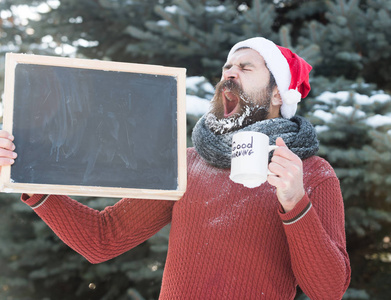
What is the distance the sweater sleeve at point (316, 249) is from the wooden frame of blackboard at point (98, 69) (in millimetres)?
348

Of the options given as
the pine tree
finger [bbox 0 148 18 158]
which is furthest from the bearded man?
the pine tree

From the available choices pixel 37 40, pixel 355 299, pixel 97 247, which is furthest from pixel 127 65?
pixel 37 40

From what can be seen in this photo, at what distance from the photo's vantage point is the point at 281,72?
6.72ft

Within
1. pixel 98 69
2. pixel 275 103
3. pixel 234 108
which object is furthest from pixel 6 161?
pixel 275 103

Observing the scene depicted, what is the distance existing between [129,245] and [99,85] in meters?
0.63

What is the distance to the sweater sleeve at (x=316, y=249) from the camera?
1.39 metres

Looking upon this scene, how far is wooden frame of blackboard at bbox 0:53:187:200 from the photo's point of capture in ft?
4.62

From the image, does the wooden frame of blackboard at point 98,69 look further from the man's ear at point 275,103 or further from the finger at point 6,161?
the man's ear at point 275,103

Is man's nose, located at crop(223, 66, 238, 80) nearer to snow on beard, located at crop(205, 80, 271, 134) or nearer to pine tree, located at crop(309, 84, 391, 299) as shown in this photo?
snow on beard, located at crop(205, 80, 271, 134)

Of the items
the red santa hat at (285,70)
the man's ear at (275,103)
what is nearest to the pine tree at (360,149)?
the red santa hat at (285,70)

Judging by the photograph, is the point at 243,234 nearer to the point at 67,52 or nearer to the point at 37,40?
the point at 67,52

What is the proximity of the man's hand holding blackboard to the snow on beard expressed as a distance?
73cm

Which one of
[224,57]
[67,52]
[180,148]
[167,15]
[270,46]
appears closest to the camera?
[180,148]

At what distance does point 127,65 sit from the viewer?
1587mm
